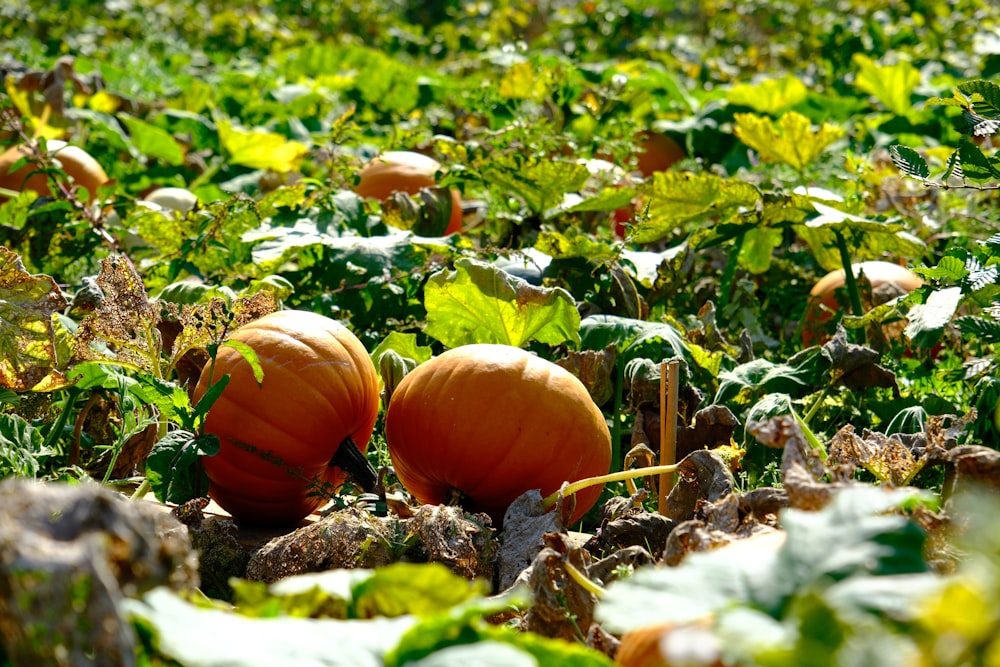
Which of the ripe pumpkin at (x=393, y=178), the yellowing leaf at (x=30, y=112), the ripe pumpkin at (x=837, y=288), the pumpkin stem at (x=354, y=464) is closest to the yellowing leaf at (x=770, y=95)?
the ripe pumpkin at (x=393, y=178)

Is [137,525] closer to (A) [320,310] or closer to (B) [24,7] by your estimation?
(A) [320,310]

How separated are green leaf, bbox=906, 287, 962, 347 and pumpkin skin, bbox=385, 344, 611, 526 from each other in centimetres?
59

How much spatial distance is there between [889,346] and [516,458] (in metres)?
1.26

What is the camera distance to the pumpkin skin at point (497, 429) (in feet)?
6.84

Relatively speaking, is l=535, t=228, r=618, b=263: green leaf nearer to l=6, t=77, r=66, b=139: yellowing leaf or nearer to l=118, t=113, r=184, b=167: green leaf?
l=6, t=77, r=66, b=139: yellowing leaf

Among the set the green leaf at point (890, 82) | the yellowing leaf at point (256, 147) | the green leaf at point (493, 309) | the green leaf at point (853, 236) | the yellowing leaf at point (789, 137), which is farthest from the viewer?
the green leaf at point (890, 82)

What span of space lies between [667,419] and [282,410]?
27.9 inches

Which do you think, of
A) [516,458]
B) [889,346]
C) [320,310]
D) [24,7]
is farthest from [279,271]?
[24,7]

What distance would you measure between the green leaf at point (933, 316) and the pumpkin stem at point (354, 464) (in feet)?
3.36

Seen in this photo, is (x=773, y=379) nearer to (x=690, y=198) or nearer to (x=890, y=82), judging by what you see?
(x=690, y=198)

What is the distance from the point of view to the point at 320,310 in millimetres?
2961

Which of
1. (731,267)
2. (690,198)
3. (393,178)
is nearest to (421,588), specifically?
(690,198)

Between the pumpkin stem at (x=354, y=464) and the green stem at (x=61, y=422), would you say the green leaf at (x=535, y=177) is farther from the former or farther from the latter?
the green stem at (x=61, y=422)

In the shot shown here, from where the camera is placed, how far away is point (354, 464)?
2.23 m
